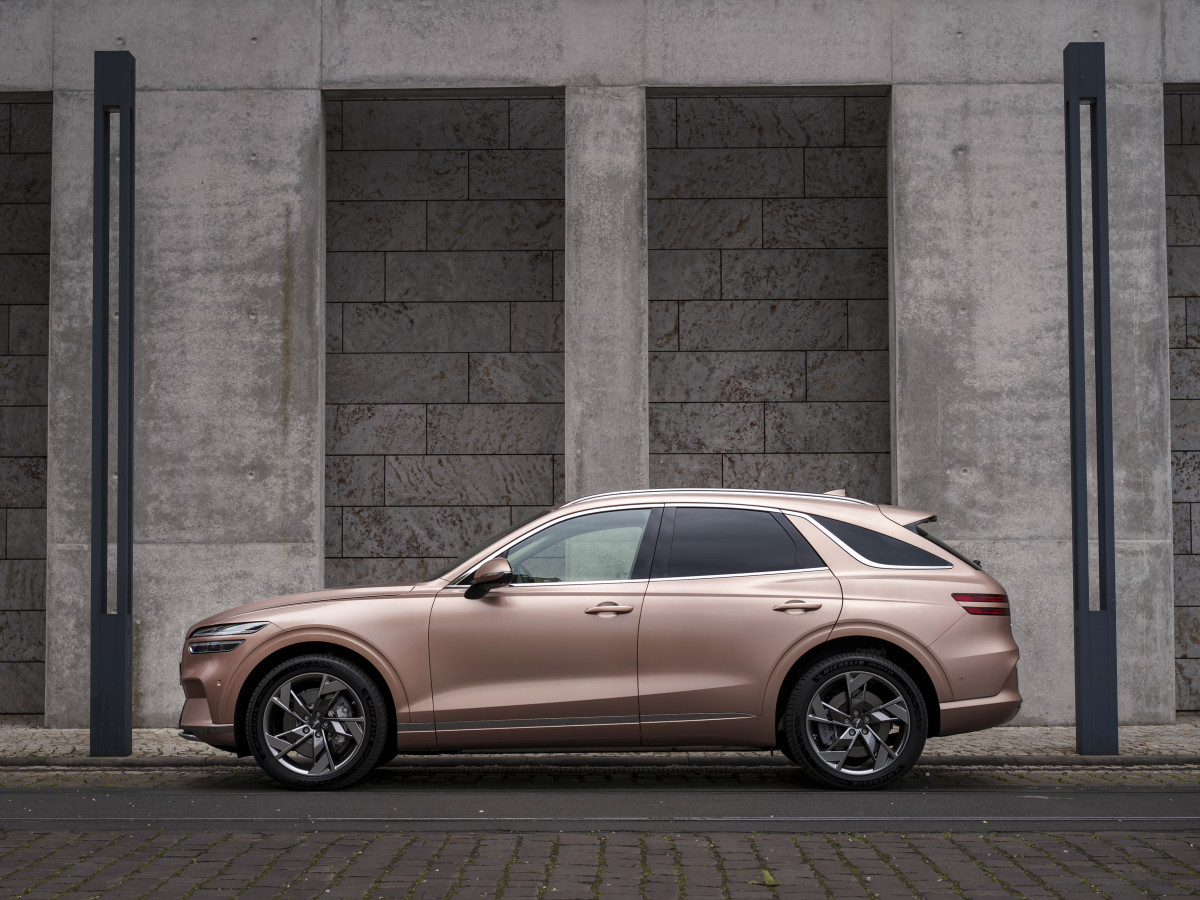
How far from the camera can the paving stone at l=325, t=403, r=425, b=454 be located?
44.0ft

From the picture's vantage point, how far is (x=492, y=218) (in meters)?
13.4

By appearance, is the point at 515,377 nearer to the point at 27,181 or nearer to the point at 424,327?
the point at 424,327

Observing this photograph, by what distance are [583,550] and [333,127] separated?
22.7 feet

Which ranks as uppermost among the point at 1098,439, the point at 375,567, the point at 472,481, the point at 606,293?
the point at 606,293

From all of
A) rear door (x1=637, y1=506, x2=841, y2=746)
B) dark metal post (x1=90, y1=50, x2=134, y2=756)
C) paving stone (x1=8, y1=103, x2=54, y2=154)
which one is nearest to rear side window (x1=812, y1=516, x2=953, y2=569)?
rear door (x1=637, y1=506, x2=841, y2=746)

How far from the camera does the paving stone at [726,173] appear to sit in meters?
13.4

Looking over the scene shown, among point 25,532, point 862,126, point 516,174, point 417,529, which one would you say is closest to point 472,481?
A: point 417,529

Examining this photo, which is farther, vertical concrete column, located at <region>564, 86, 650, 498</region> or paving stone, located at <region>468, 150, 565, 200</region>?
paving stone, located at <region>468, 150, 565, 200</region>

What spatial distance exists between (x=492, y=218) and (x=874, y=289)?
3.67m

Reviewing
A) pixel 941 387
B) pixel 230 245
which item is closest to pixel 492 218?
pixel 230 245

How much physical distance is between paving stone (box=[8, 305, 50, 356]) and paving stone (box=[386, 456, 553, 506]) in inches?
134

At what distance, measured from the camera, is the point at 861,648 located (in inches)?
313

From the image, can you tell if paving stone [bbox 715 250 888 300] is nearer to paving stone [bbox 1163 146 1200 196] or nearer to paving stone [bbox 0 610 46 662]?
paving stone [bbox 1163 146 1200 196]

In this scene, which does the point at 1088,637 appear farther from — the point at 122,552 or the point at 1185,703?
the point at 122,552
